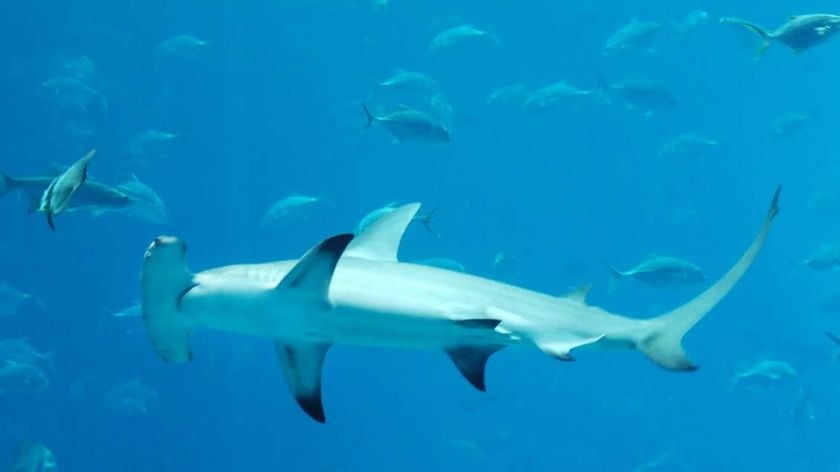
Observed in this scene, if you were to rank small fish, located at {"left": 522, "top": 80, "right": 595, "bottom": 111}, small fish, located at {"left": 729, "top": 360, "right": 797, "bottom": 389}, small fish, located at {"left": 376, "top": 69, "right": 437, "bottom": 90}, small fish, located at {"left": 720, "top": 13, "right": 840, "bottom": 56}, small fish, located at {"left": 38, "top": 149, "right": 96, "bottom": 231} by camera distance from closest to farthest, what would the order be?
small fish, located at {"left": 38, "top": 149, "right": 96, "bottom": 231} → small fish, located at {"left": 720, "top": 13, "right": 840, "bottom": 56} → small fish, located at {"left": 729, "top": 360, "right": 797, "bottom": 389} → small fish, located at {"left": 376, "top": 69, "right": 437, "bottom": 90} → small fish, located at {"left": 522, "top": 80, "right": 595, "bottom": 111}

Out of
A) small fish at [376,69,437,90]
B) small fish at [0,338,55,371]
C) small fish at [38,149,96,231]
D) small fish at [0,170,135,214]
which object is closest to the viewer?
small fish at [38,149,96,231]

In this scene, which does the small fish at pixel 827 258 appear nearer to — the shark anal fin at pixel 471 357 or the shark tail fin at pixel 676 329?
the shark tail fin at pixel 676 329

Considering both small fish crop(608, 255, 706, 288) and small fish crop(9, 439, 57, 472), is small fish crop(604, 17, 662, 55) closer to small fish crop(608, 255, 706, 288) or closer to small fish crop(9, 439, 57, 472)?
small fish crop(608, 255, 706, 288)

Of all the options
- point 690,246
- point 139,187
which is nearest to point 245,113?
point 139,187

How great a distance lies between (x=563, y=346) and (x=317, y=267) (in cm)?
104

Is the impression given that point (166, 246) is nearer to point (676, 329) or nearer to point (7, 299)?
point (676, 329)

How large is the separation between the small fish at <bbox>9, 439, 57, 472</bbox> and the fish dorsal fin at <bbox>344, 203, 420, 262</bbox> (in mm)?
4986

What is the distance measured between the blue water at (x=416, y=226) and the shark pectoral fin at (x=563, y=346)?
13836 mm

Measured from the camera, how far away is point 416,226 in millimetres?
19766

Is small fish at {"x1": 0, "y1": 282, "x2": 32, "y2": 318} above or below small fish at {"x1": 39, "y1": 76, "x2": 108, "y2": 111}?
below

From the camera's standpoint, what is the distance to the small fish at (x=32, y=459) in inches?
279

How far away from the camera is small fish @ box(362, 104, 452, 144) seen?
29.7 feet

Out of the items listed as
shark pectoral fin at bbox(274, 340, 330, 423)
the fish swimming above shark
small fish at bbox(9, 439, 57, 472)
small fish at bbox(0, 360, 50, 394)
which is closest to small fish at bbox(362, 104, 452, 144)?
small fish at bbox(9, 439, 57, 472)

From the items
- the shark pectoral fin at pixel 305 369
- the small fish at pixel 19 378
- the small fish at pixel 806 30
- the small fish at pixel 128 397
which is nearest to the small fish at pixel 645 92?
the small fish at pixel 806 30
